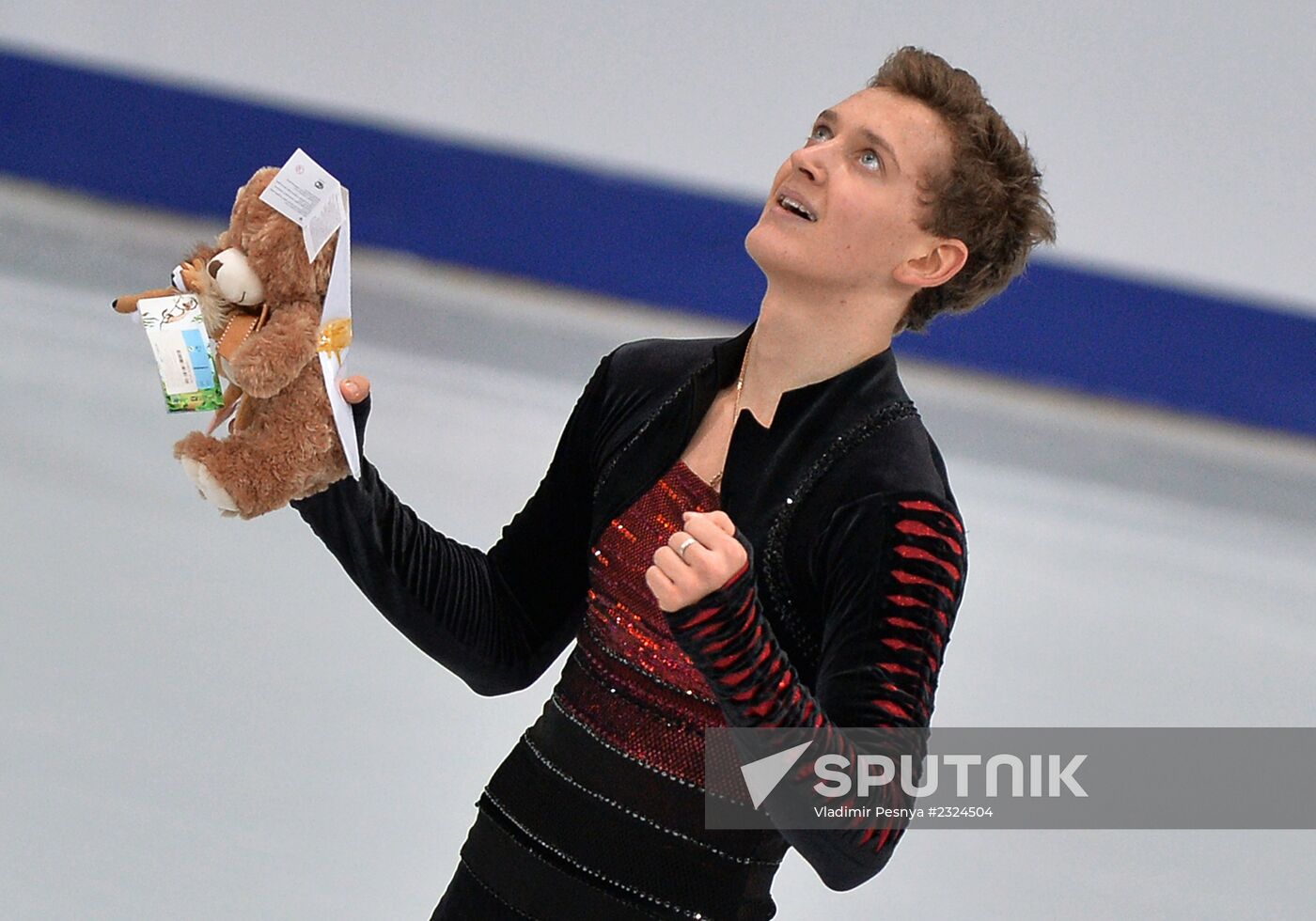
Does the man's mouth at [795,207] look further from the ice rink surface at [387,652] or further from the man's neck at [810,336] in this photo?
the ice rink surface at [387,652]

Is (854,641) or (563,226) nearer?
(854,641)

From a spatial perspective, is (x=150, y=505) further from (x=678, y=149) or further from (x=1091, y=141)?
(x=1091, y=141)

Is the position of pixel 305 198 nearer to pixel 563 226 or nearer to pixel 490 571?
pixel 490 571

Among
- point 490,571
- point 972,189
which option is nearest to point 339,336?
point 490,571

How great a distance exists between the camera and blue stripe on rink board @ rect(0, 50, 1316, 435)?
→ 572 cm

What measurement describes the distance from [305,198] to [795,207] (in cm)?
38

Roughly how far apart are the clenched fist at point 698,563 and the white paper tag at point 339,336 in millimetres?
344

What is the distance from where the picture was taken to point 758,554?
1.19m

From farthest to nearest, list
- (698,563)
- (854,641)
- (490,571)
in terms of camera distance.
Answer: (490,571) < (854,641) < (698,563)

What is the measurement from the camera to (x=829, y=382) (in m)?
1.22

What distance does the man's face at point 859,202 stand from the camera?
1209mm

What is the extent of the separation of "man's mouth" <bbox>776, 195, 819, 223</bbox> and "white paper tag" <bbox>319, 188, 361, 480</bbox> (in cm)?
34

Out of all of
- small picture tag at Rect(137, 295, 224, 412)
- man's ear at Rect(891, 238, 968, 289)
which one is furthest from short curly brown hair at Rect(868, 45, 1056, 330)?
small picture tag at Rect(137, 295, 224, 412)

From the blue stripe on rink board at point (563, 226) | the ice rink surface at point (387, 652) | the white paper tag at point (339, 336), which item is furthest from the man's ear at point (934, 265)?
the blue stripe on rink board at point (563, 226)
